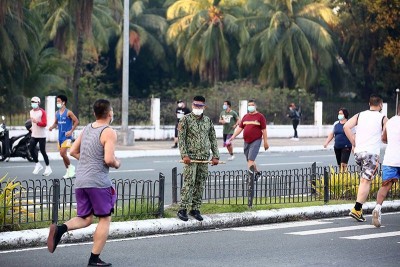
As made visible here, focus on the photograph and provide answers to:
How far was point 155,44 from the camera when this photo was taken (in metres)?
65.0

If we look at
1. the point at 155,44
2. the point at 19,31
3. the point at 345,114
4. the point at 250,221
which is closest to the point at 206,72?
the point at 155,44

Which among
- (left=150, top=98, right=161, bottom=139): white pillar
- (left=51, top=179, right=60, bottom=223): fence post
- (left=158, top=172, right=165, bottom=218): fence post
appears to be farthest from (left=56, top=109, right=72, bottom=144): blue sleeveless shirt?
(left=150, top=98, right=161, bottom=139): white pillar

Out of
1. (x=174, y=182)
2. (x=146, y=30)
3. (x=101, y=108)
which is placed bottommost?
(x=174, y=182)

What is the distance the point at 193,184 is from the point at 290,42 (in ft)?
137

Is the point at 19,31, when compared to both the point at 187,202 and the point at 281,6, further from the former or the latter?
the point at 187,202

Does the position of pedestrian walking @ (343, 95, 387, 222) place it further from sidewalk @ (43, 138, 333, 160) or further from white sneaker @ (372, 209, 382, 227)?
sidewalk @ (43, 138, 333, 160)

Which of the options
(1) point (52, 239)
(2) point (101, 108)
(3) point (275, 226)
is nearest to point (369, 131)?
(3) point (275, 226)

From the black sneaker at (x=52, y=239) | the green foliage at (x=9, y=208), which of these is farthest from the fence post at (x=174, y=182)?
the black sneaker at (x=52, y=239)

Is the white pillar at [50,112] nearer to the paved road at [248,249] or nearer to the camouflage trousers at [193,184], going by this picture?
the paved road at [248,249]

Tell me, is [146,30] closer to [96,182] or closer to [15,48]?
[15,48]

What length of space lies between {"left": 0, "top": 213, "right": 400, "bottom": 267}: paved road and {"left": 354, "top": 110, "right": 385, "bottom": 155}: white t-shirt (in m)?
1.23

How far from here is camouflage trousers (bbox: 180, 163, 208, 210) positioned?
13.1m

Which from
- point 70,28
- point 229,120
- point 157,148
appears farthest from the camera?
point 70,28

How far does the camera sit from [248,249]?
1159 centimetres
